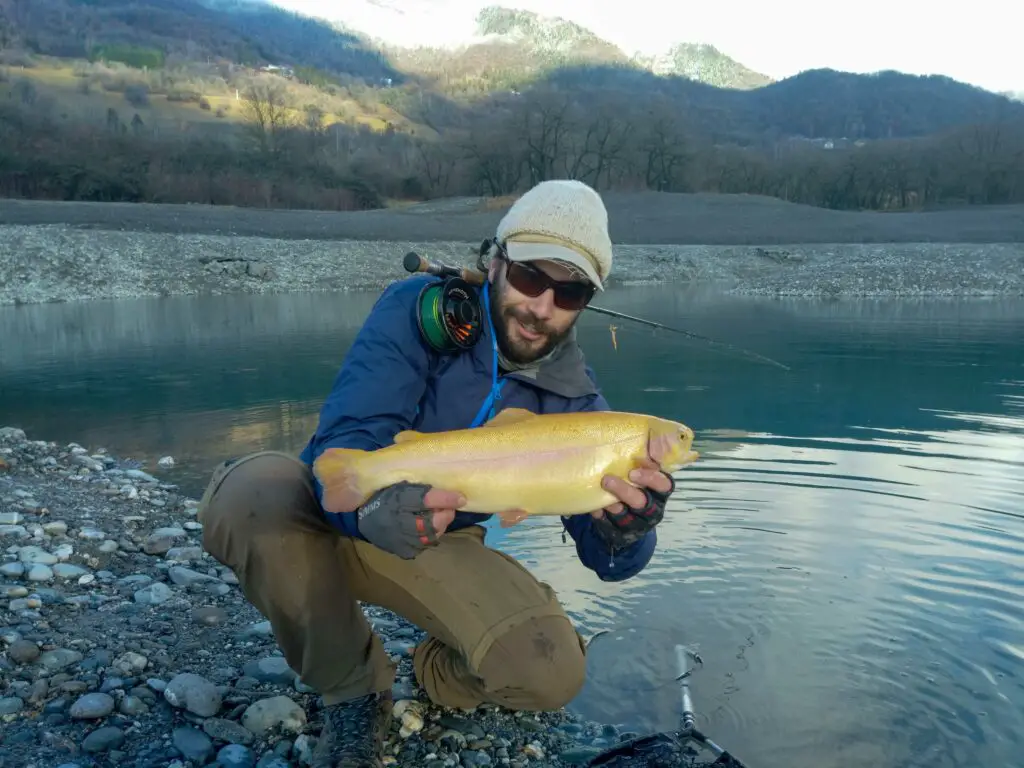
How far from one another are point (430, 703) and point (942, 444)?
797 centimetres

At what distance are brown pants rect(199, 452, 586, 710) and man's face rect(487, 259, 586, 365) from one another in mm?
884

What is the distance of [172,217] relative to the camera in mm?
45281

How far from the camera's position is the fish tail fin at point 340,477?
305cm

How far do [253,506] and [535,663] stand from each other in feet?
4.27

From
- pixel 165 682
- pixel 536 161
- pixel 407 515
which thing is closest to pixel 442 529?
pixel 407 515

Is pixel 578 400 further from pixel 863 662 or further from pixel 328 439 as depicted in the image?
pixel 863 662

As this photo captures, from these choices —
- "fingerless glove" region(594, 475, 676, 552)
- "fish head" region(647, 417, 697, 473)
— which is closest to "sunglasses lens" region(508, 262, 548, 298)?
"fish head" region(647, 417, 697, 473)

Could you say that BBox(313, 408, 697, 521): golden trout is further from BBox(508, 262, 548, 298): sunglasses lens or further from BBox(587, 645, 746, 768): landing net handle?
BBox(587, 645, 746, 768): landing net handle

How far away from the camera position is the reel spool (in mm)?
3555

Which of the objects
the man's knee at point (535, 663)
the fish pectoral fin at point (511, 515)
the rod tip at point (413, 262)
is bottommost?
the man's knee at point (535, 663)

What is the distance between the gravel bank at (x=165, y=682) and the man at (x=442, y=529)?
0.22 meters

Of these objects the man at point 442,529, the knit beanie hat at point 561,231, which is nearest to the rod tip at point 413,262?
the man at point 442,529

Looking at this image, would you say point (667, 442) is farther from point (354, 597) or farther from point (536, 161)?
point (536, 161)

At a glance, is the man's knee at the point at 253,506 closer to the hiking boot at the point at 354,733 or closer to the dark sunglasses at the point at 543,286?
the hiking boot at the point at 354,733
